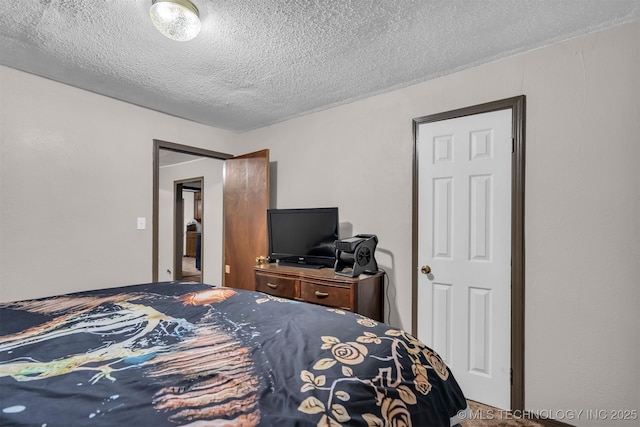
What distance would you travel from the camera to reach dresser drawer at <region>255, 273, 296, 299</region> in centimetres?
281

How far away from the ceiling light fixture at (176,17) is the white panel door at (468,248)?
1.83 m

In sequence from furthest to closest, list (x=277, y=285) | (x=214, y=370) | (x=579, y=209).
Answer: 1. (x=277, y=285)
2. (x=579, y=209)
3. (x=214, y=370)

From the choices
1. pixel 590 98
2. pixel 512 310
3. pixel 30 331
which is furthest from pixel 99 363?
pixel 590 98

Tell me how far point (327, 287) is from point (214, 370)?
1.69 metres

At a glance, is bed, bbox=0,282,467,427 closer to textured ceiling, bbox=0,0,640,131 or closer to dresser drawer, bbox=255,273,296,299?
dresser drawer, bbox=255,273,296,299

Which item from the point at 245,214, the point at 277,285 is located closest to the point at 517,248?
the point at 277,285

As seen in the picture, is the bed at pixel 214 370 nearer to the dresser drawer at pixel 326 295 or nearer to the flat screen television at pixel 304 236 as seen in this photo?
the dresser drawer at pixel 326 295

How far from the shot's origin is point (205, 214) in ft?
16.7

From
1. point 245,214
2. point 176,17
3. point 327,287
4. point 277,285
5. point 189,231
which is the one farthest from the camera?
point 189,231

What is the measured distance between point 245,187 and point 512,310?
2883 millimetres

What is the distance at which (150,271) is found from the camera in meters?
3.24

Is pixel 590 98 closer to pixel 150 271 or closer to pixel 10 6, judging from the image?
pixel 10 6

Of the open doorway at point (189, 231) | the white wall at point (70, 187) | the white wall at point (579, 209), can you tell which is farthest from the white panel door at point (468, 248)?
the open doorway at point (189, 231)

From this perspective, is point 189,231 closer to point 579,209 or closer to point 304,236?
point 304,236
